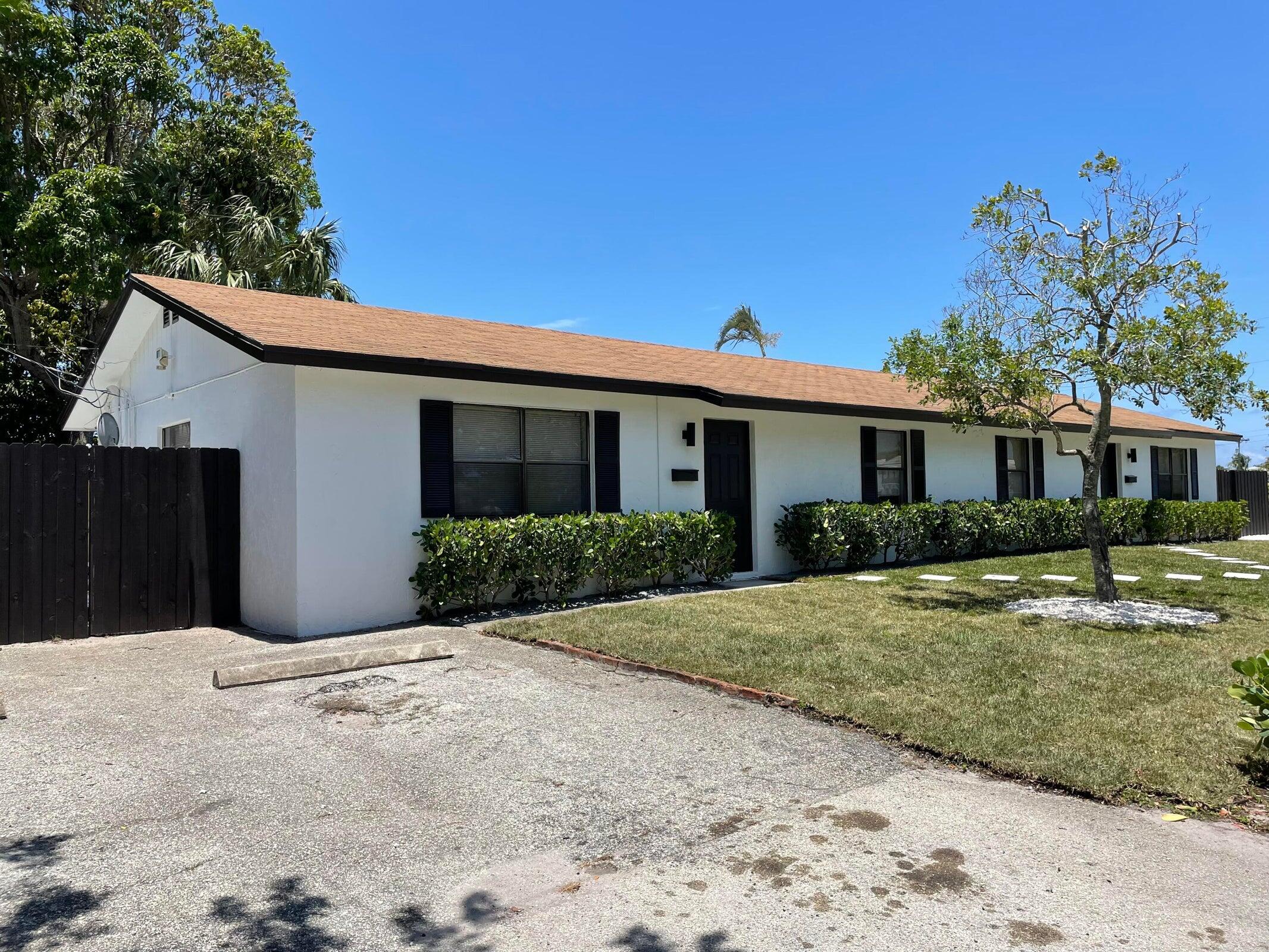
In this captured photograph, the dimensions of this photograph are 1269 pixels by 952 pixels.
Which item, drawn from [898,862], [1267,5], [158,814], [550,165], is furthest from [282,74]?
[898,862]

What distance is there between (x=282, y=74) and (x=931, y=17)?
19971 mm

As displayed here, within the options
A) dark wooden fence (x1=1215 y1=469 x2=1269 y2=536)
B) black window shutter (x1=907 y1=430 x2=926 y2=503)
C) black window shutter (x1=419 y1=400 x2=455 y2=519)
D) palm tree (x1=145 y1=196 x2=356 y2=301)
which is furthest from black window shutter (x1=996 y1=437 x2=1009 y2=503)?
palm tree (x1=145 y1=196 x2=356 y2=301)

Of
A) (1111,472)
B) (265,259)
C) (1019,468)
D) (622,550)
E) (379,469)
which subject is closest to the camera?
(379,469)

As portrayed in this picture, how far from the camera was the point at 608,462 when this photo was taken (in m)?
10.7

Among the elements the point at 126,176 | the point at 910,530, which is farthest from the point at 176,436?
the point at 126,176

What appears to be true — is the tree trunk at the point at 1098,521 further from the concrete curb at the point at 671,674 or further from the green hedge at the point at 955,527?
the concrete curb at the point at 671,674

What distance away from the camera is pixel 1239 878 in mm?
3170

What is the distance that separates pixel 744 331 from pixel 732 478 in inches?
754

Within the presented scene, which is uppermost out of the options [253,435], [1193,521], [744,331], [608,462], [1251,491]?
[744,331]

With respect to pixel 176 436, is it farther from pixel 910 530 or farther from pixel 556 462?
pixel 910 530

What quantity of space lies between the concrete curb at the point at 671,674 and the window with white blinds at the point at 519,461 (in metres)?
2.14

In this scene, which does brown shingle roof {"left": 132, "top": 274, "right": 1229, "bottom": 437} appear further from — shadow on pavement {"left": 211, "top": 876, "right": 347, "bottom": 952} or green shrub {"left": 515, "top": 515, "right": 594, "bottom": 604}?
shadow on pavement {"left": 211, "top": 876, "right": 347, "bottom": 952}

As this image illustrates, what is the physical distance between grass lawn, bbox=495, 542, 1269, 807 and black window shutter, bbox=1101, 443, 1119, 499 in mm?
8686

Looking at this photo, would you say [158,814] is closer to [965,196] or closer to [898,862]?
[898,862]
